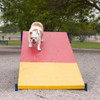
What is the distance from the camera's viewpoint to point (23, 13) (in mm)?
21641

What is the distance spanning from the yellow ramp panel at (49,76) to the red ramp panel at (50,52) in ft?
0.90

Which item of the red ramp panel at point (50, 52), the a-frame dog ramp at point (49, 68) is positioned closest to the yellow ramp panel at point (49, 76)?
the a-frame dog ramp at point (49, 68)

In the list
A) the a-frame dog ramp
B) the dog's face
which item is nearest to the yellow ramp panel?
the a-frame dog ramp

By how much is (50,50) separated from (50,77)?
5.05ft

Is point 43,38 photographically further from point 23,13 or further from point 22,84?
point 23,13

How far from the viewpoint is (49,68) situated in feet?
19.0

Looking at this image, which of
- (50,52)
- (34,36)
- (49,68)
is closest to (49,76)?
(49,68)

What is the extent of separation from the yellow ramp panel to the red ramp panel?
0.27 meters

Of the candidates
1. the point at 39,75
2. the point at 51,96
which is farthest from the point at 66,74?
the point at 51,96

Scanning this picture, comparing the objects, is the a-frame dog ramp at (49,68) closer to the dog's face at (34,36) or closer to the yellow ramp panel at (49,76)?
the yellow ramp panel at (49,76)

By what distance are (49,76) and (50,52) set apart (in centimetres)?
134

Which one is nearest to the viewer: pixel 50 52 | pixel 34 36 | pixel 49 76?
pixel 49 76

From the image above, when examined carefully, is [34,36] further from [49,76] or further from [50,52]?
[49,76]

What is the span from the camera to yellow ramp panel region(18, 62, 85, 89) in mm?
5152
